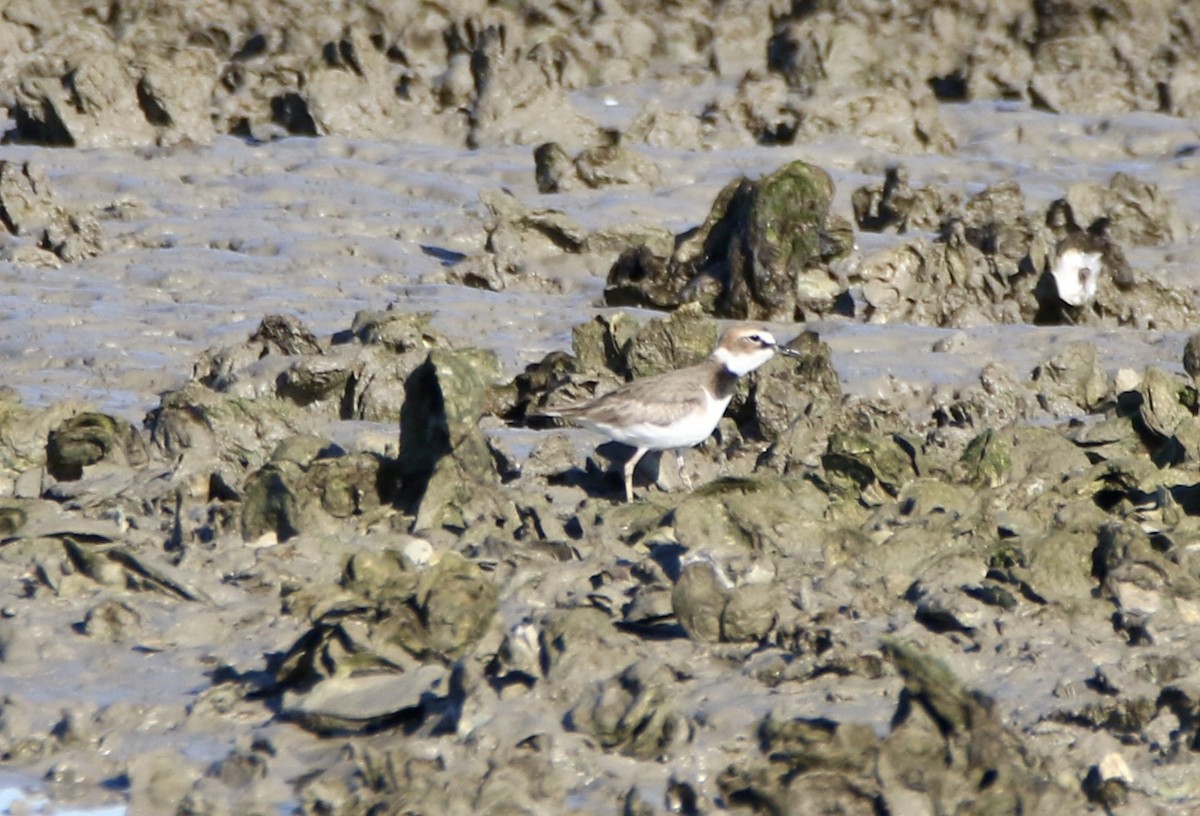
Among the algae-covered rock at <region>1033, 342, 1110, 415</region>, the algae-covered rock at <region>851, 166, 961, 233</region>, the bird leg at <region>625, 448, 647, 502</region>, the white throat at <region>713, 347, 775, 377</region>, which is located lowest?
the bird leg at <region>625, 448, 647, 502</region>

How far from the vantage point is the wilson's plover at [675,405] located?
8.26 meters

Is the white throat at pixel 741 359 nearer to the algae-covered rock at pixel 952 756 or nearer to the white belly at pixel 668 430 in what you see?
the white belly at pixel 668 430

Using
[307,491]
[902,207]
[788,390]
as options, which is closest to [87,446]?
[307,491]

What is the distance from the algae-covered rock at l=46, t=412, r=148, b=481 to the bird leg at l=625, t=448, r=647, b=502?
2.09 metres

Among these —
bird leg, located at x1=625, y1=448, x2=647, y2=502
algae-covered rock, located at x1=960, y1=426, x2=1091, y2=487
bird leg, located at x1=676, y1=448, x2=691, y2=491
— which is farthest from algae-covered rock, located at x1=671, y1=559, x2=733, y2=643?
bird leg, located at x1=676, y1=448, x2=691, y2=491

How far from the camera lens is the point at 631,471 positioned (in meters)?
8.20

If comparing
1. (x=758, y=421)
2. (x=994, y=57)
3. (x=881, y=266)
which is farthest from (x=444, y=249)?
(x=994, y=57)

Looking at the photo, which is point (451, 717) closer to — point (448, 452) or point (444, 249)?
point (448, 452)

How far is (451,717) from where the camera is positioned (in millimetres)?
5375

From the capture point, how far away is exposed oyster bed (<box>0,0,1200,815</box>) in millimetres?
5297

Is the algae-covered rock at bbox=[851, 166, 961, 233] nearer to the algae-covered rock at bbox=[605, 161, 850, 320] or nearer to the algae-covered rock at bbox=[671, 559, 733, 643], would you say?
the algae-covered rock at bbox=[605, 161, 850, 320]

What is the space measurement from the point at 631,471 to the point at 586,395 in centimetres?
103

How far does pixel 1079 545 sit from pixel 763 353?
2865mm

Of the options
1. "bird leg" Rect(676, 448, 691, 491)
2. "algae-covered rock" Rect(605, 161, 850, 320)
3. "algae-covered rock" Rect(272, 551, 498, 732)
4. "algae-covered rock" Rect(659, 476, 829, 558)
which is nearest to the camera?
"algae-covered rock" Rect(272, 551, 498, 732)
